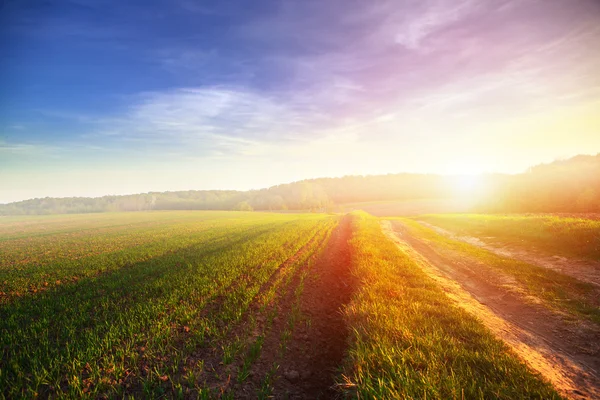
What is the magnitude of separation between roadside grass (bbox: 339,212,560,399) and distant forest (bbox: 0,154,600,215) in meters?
40.9

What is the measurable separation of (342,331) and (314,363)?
175cm

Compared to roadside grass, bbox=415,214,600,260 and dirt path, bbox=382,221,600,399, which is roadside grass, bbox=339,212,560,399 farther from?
roadside grass, bbox=415,214,600,260

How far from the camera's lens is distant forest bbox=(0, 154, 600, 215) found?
126ft

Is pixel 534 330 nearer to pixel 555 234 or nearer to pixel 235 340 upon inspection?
pixel 235 340

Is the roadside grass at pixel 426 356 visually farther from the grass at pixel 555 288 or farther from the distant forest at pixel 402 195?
the distant forest at pixel 402 195

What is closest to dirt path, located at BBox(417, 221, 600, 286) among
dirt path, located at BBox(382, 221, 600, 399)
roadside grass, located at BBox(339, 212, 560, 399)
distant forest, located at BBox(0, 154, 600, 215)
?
dirt path, located at BBox(382, 221, 600, 399)

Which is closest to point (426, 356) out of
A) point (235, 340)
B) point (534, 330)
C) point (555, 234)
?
point (534, 330)

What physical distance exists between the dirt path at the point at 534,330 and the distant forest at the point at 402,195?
35.4 metres

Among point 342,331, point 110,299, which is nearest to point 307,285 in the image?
point 342,331

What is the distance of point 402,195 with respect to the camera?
131 m

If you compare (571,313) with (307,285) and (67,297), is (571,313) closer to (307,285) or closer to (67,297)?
(307,285)

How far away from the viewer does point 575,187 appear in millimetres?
37812

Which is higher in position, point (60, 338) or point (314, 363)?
point (60, 338)

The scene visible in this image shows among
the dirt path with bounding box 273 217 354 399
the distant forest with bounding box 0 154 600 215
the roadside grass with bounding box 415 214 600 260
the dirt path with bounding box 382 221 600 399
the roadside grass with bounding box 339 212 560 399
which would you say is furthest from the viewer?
the distant forest with bounding box 0 154 600 215
